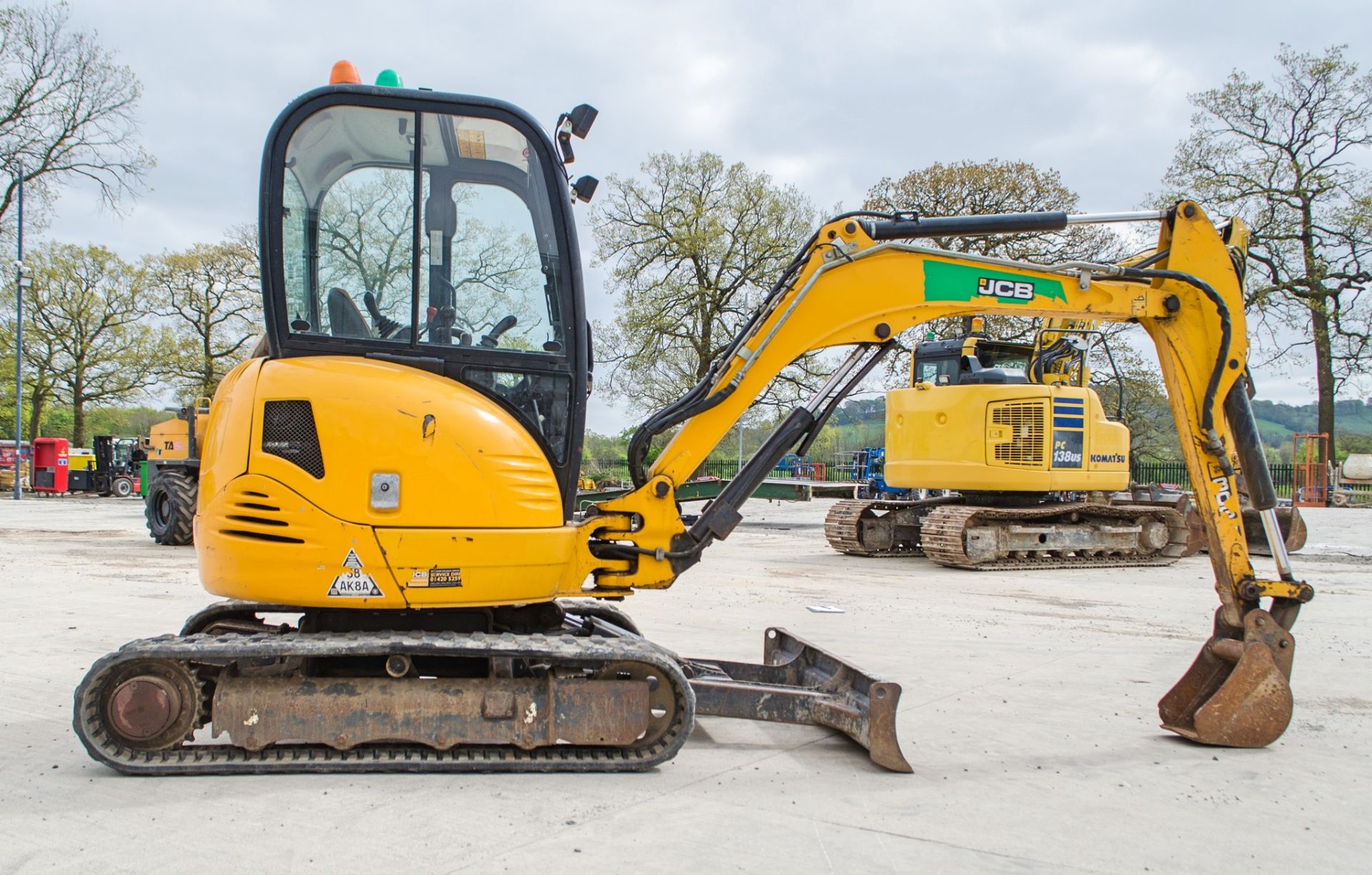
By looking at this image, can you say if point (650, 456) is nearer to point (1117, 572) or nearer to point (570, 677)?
point (570, 677)

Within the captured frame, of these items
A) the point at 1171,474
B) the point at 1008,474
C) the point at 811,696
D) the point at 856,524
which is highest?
the point at 1171,474

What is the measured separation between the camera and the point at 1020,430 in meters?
13.0

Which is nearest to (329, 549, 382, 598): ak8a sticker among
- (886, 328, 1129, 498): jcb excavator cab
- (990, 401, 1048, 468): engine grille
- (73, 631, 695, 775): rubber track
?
(73, 631, 695, 775): rubber track

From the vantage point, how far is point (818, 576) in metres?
12.0

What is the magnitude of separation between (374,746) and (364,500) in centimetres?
108

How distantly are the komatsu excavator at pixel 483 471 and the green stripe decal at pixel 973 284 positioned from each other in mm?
18

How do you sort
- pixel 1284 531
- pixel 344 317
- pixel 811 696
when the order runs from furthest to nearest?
pixel 1284 531 < pixel 811 696 < pixel 344 317

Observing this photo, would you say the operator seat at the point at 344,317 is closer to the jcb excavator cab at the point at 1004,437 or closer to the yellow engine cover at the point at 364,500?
the yellow engine cover at the point at 364,500

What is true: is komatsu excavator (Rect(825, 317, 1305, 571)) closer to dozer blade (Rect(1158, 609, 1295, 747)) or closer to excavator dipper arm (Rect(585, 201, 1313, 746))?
excavator dipper arm (Rect(585, 201, 1313, 746))

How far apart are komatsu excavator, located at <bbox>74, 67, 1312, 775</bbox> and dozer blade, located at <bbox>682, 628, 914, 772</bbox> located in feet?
0.05

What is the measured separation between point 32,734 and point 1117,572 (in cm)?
1228

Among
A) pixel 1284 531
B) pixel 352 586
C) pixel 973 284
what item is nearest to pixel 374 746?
pixel 352 586

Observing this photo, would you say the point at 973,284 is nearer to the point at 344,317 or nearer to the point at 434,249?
the point at 434,249

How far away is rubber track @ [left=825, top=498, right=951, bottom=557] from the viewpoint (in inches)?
575
